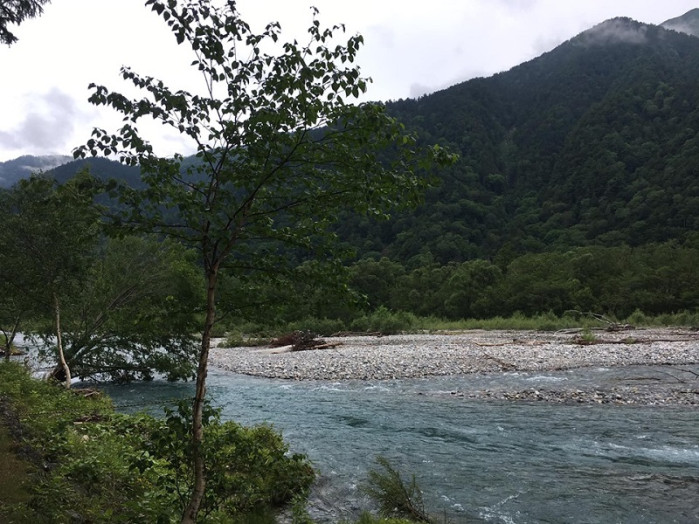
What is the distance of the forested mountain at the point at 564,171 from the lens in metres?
92.4

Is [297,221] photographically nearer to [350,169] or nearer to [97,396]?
[350,169]

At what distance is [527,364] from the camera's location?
2214cm

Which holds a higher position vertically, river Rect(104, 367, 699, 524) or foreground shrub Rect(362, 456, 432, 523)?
foreground shrub Rect(362, 456, 432, 523)

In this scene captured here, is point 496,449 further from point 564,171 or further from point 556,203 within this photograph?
point 564,171

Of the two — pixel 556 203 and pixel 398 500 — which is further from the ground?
pixel 556 203

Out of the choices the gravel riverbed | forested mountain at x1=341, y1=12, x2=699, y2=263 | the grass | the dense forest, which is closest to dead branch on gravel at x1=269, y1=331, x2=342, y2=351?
the gravel riverbed

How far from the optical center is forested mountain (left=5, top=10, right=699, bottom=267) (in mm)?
92438

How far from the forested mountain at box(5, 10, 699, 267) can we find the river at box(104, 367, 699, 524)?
6377 cm

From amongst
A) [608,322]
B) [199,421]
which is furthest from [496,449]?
[608,322]

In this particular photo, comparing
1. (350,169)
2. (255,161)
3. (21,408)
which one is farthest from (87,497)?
(21,408)

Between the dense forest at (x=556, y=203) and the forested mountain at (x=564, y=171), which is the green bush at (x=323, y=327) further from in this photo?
the forested mountain at (x=564, y=171)

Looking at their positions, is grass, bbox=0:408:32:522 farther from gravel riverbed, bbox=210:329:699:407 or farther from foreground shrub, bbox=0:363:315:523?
gravel riverbed, bbox=210:329:699:407

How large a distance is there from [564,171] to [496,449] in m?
134

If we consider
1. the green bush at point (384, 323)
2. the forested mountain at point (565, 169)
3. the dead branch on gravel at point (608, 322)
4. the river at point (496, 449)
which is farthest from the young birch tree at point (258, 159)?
the forested mountain at point (565, 169)
